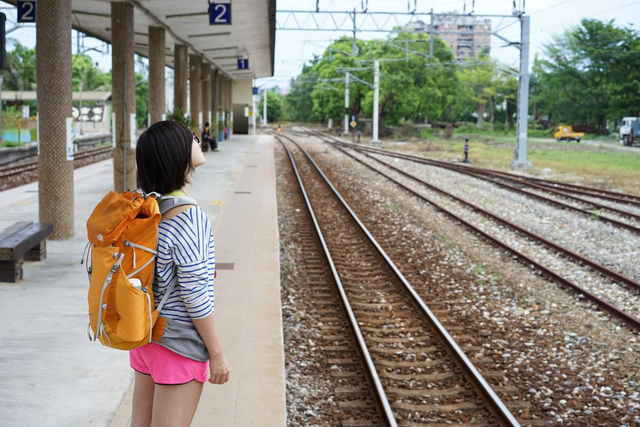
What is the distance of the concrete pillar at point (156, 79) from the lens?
19.4m

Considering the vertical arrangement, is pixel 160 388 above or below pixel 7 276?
above

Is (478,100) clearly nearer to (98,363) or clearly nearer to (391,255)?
(391,255)

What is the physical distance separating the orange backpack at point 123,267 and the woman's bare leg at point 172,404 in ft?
0.74

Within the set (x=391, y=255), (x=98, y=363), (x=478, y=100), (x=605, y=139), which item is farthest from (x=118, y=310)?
(x=478, y=100)

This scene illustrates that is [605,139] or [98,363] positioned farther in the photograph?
[605,139]

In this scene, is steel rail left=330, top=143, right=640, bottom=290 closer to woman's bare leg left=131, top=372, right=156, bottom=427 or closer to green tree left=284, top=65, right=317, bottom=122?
woman's bare leg left=131, top=372, right=156, bottom=427

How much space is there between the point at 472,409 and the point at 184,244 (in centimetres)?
364

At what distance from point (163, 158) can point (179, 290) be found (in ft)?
1.66

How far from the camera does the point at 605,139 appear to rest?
189 feet

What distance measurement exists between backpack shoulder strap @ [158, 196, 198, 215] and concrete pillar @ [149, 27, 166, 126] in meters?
17.1

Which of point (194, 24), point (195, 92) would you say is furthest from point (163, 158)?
point (195, 92)

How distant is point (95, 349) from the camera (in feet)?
19.8

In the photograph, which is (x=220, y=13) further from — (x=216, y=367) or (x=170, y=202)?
(x=216, y=367)

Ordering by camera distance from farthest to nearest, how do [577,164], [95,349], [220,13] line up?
1. [577,164]
2. [220,13]
3. [95,349]
